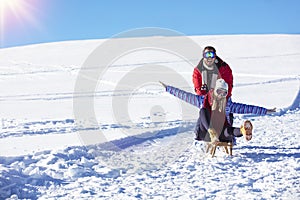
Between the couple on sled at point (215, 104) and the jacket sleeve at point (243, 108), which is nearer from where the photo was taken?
the couple on sled at point (215, 104)

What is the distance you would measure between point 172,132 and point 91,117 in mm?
2322

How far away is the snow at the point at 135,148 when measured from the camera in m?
4.00

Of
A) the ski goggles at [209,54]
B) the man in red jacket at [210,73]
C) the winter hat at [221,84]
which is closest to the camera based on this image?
the winter hat at [221,84]

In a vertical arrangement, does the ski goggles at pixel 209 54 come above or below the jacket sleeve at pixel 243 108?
above

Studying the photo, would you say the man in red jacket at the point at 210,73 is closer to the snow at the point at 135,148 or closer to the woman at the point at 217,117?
the woman at the point at 217,117

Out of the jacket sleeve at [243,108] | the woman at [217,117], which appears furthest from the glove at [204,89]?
the jacket sleeve at [243,108]

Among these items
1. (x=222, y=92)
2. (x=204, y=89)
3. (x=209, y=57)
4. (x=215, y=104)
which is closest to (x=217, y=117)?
(x=215, y=104)

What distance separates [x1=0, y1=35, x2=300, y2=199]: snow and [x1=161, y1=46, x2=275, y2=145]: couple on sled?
Answer: 13.2 inches

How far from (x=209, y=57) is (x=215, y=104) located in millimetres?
645

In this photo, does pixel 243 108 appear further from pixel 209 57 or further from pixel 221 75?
pixel 209 57

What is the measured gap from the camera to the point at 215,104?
16.7 ft

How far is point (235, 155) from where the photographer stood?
17.1ft

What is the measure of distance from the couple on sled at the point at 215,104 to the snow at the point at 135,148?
334mm

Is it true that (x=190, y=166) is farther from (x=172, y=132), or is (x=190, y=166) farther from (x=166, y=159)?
(x=172, y=132)
